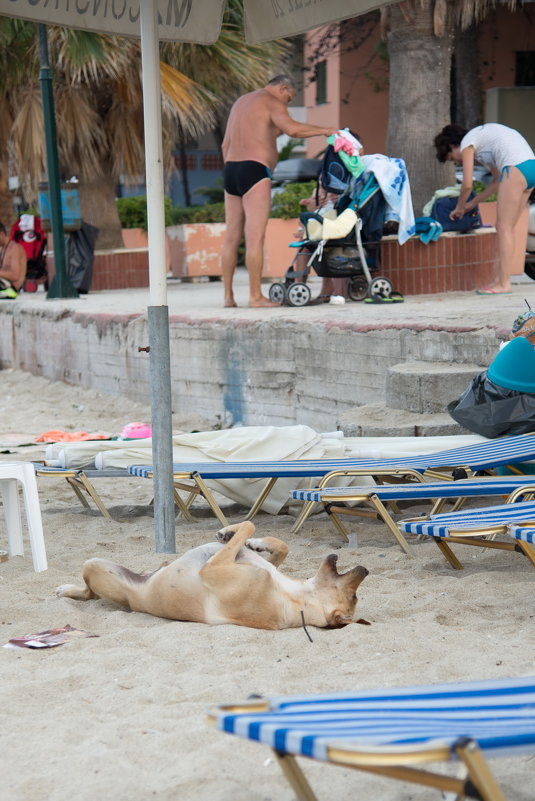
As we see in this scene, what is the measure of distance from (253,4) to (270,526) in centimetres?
256

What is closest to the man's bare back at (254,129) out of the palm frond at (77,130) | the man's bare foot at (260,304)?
the man's bare foot at (260,304)

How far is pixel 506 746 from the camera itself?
5.75ft

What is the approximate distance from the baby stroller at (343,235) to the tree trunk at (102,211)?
7.97 m

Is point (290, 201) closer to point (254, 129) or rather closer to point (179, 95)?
point (179, 95)

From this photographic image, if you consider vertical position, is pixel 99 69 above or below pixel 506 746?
above

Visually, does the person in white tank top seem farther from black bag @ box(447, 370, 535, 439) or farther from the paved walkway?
black bag @ box(447, 370, 535, 439)

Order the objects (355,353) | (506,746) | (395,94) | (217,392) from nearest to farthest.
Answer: (506,746) < (355,353) < (217,392) < (395,94)

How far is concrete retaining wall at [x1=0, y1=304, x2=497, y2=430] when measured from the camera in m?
7.23

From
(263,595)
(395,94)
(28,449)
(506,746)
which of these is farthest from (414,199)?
(506,746)

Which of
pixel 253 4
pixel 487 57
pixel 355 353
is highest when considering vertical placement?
pixel 487 57

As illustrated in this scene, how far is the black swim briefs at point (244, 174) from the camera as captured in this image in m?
9.64

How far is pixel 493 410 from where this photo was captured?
18.4 feet

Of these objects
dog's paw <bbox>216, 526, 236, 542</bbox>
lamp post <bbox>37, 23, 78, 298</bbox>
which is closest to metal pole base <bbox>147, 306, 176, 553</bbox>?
dog's paw <bbox>216, 526, 236, 542</bbox>

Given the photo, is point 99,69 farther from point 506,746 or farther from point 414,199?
point 506,746
